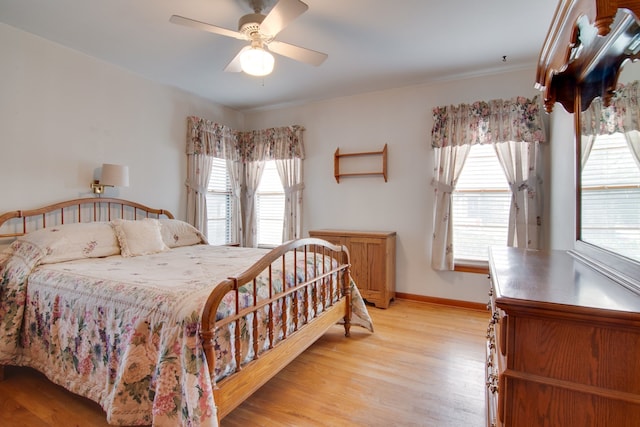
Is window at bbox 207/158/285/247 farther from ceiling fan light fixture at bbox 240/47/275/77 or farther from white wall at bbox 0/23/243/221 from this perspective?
ceiling fan light fixture at bbox 240/47/275/77

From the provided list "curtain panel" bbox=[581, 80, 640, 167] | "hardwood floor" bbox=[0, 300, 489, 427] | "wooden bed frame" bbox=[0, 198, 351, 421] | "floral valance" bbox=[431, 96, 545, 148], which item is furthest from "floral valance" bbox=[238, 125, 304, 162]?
"curtain panel" bbox=[581, 80, 640, 167]

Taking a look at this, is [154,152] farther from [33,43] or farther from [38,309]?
[38,309]

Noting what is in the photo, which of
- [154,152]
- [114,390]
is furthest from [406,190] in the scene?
[114,390]

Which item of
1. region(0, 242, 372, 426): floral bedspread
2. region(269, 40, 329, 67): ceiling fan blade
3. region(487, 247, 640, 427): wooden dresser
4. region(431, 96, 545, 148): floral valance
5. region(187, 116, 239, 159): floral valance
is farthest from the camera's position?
region(187, 116, 239, 159): floral valance

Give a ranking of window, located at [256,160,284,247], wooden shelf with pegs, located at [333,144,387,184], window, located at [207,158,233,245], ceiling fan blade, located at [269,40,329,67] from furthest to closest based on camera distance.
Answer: window, located at [256,160,284,247] < window, located at [207,158,233,245] < wooden shelf with pegs, located at [333,144,387,184] < ceiling fan blade, located at [269,40,329,67]

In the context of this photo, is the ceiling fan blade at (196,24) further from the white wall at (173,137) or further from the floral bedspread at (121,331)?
the white wall at (173,137)

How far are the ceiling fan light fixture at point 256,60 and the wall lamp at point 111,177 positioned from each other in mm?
1801

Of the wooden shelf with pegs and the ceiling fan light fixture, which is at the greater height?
the ceiling fan light fixture

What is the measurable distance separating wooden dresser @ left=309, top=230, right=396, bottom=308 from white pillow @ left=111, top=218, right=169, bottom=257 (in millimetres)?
1930

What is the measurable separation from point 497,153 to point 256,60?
2674 millimetres

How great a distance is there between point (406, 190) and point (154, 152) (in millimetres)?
3094

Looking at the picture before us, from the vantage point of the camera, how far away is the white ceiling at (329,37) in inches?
91.0

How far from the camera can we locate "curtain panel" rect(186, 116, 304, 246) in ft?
13.5

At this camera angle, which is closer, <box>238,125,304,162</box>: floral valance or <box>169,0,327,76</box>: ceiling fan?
<box>169,0,327,76</box>: ceiling fan
